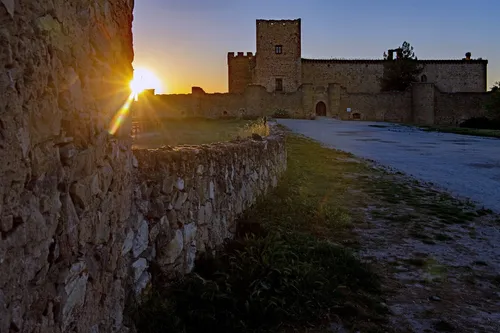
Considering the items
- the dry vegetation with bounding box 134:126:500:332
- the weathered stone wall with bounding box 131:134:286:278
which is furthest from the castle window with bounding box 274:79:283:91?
the weathered stone wall with bounding box 131:134:286:278

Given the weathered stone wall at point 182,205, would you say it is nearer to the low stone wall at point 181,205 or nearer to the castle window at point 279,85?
the low stone wall at point 181,205

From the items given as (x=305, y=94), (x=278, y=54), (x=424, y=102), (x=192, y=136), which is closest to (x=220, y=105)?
(x=305, y=94)

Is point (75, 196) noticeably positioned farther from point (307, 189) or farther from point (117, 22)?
point (307, 189)

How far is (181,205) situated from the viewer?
3.82 m

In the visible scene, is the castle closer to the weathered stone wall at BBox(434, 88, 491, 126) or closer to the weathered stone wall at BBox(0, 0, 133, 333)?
the weathered stone wall at BBox(434, 88, 491, 126)

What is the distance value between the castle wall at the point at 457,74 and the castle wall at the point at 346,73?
741 cm

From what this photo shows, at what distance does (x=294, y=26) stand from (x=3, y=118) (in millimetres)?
55403

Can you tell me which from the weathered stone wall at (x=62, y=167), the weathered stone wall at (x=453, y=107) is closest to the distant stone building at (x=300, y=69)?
the weathered stone wall at (x=453, y=107)

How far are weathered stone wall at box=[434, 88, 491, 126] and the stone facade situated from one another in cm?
5007

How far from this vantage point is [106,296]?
263 centimetres

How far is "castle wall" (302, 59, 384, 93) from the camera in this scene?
58.7 metres

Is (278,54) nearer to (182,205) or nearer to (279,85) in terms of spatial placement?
(279,85)

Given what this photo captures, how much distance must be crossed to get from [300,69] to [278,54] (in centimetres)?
349

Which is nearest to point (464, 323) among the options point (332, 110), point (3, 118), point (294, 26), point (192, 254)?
point (192, 254)
